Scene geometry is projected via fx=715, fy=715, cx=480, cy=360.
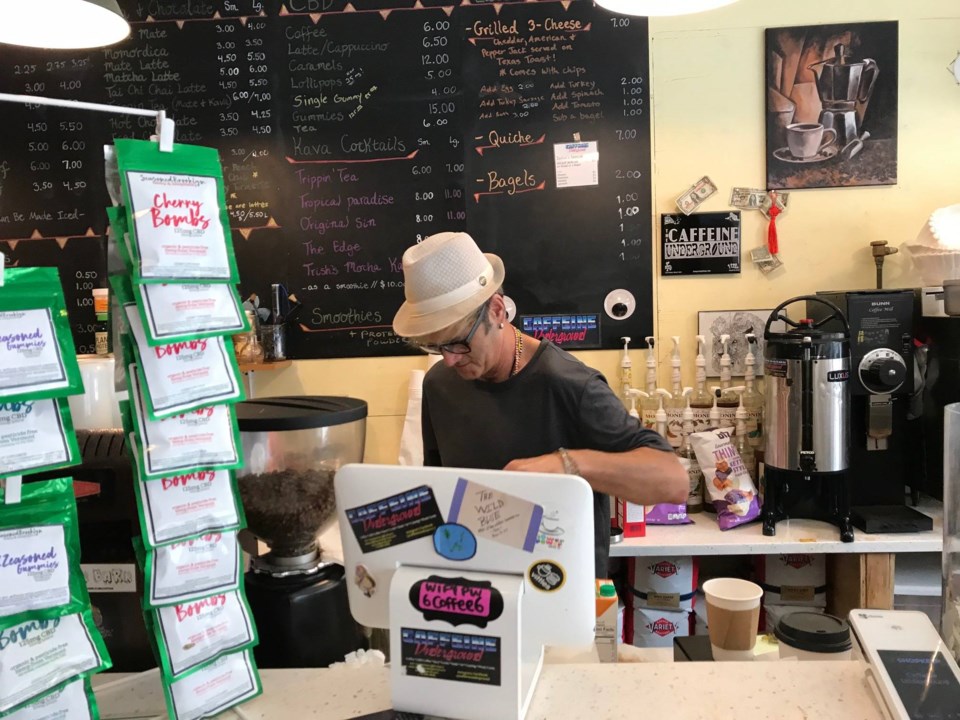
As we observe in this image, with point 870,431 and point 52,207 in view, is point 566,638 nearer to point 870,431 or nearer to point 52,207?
point 870,431

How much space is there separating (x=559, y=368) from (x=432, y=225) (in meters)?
1.46

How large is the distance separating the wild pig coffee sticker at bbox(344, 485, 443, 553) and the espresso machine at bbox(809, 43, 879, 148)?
2551 mm

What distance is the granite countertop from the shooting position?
1093mm

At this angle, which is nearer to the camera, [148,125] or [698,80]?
[698,80]

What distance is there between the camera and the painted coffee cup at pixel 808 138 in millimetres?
2854

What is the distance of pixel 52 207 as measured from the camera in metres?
3.08

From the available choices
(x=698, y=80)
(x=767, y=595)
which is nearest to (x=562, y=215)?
(x=698, y=80)

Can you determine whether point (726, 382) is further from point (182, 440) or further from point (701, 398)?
point (182, 440)

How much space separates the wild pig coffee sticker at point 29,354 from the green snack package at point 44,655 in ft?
1.05

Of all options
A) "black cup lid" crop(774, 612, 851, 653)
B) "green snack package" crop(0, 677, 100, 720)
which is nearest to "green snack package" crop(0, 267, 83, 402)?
"green snack package" crop(0, 677, 100, 720)

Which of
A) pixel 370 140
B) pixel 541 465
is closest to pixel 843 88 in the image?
pixel 370 140

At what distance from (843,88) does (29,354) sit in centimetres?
297

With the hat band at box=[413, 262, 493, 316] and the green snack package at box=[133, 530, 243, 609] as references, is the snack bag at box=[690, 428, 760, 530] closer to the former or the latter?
the hat band at box=[413, 262, 493, 316]

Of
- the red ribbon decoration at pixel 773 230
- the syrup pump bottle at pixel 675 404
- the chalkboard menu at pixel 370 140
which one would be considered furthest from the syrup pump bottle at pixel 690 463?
the red ribbon decoration at pixel 773 230
